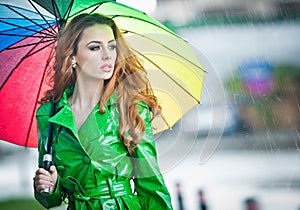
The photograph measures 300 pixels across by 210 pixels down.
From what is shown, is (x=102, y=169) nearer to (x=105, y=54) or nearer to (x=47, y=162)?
(x=47, y=162)

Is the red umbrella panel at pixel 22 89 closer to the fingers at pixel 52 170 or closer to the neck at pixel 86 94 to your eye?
the neck at pixel 86 94

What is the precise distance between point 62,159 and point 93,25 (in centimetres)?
53

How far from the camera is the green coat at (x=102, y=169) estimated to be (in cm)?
170

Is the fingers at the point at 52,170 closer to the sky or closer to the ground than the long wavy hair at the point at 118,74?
closer to the ground

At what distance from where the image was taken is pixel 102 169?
172cm

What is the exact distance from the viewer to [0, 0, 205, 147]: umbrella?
6.12ft

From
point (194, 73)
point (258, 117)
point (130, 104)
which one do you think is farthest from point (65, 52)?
point (258, 117)

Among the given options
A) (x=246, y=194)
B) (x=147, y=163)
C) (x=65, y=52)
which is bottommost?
(x=246, y=194)

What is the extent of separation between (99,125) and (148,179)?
0.28 metres

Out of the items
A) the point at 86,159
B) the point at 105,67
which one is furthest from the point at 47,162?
the point at 105,67

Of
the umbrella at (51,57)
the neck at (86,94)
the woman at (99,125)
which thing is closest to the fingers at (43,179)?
the woman at (99,125)

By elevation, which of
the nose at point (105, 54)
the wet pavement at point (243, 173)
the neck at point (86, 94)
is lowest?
the wet pavement at point (243, 173)

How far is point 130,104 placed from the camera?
1.81 metres

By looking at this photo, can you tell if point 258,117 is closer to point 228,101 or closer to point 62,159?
point 228,101
